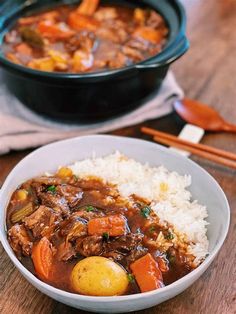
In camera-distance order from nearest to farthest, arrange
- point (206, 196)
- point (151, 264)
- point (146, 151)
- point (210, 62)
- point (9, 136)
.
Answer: point (151, 264) < point (206, 196) < point (146, 151) < point (9, 136) < point (210, 62)

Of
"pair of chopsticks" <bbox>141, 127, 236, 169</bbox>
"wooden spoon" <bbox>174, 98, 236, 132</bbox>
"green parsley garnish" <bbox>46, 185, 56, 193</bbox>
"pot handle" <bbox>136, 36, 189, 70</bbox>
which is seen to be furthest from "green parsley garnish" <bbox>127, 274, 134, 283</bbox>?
"wooden spoon" <bbox>174, 98, 236, 132</bbox>

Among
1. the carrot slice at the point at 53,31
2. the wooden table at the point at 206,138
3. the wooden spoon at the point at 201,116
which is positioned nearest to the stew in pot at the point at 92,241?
the wooden table at the point at 206,138

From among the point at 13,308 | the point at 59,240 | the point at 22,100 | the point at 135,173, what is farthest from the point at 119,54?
the point at 13,308

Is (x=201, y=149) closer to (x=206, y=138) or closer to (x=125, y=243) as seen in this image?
(x=206, y=138)

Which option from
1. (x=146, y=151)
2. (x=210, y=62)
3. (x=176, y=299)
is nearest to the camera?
(x=176, y=299)

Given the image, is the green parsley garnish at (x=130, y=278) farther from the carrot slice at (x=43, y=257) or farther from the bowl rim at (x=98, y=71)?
the bowl rim at (x=98, y=71)

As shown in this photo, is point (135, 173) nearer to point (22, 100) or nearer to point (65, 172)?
point (65, 172)
